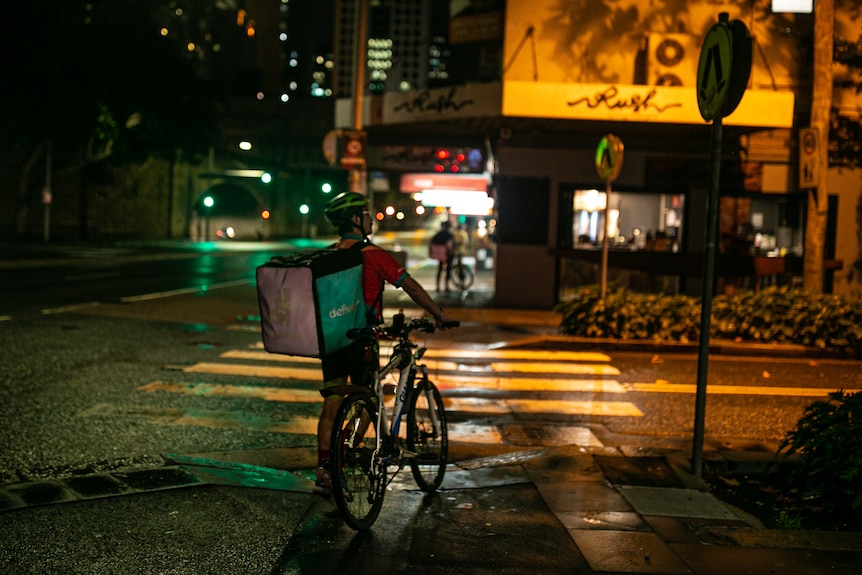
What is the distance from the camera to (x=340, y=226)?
577 cm

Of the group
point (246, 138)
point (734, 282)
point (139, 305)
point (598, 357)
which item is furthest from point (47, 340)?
point (246, 138)

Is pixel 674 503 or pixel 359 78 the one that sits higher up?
pixel 359 78

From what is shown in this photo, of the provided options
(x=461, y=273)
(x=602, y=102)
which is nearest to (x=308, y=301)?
(x=602, y=102)

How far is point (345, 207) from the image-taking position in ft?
18.7

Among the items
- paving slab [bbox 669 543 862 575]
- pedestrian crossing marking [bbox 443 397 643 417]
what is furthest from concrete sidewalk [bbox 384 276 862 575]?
pedestrian crossing marking [bbox 443 397 643 417]

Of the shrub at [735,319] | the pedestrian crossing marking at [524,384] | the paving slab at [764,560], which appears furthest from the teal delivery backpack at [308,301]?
the shrub at [735,319]

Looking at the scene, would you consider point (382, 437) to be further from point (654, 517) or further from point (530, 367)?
point (530, 367)

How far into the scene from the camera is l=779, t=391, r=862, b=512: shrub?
5.63 meters

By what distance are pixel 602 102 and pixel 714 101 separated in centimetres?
944

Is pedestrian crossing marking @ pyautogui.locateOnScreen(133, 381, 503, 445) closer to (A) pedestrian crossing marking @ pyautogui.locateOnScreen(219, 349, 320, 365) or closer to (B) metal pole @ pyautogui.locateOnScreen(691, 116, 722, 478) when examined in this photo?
(B) metal pole @ pyautogui.locateOnScreen(691, 116, 722, 478)

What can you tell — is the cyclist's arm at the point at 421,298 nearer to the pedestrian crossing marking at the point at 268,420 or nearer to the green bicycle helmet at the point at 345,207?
the green bicycle helmet at the point at 345,207

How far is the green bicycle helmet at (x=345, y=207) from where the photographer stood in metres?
5.71

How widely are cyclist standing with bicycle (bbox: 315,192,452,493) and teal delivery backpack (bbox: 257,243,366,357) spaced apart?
0.16m

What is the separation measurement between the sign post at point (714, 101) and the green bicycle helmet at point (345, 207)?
2.55 metres
